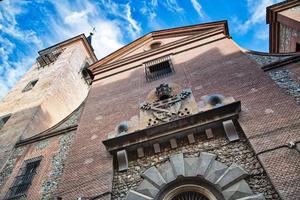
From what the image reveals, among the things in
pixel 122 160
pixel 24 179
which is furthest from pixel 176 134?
pixel 24 179

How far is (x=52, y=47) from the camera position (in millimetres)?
19719

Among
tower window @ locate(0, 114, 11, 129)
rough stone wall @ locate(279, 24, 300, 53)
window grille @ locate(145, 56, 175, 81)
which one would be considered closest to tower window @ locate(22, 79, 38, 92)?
tower window @ locate(0, 114, 11, 129)

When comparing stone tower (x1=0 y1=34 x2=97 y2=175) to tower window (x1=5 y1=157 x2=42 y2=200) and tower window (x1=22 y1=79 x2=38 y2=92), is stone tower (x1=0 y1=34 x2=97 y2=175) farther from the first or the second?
tower window (x1=5 y1=157 x2=42 y2=200)

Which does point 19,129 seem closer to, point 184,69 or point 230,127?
point 184,69

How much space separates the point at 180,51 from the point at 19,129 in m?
6.99

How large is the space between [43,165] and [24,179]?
61 cm

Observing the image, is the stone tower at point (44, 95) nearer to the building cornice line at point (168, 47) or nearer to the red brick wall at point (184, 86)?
the red brick wall at point (184, 86)

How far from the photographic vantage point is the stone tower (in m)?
9.20

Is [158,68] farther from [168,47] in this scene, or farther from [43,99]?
[43,99]

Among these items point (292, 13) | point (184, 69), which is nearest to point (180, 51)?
point (184, 69)

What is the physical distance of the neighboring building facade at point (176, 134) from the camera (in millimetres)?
4762

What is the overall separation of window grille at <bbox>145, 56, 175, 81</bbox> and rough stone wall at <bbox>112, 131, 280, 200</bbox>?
155 inches

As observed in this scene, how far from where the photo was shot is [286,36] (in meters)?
11.0

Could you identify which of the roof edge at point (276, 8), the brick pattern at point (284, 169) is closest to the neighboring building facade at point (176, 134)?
the brick pattern at point (284, 169)
